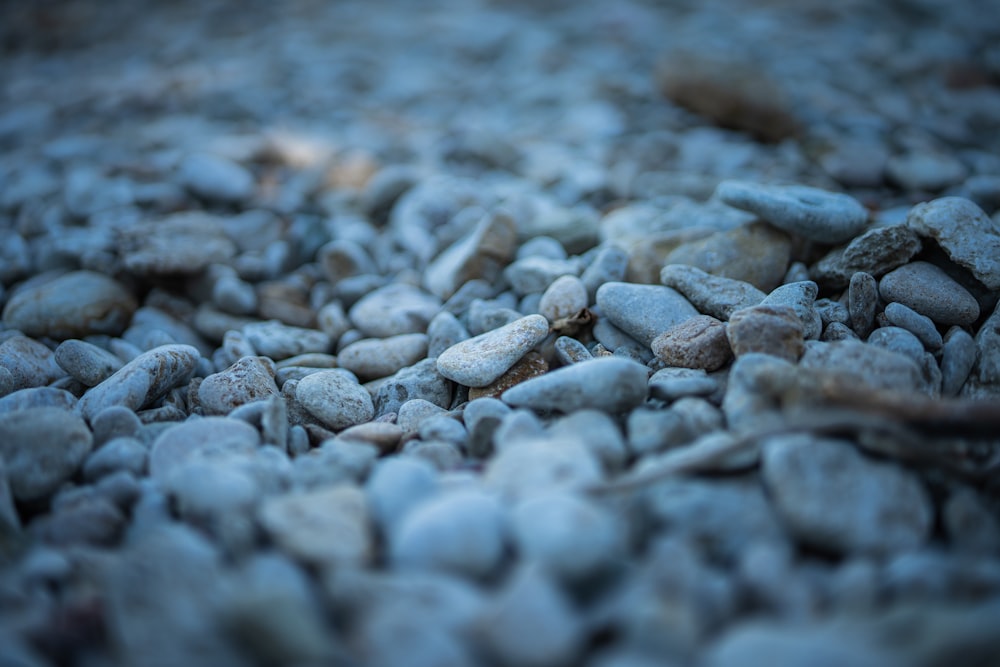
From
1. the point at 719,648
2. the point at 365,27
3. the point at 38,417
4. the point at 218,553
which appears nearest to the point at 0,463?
the point at 38,417

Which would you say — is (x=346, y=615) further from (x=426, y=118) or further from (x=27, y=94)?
(x=27, y=94)

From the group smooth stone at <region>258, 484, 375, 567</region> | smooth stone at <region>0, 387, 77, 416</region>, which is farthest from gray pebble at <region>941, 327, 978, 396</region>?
smooth stone at <region>0, 387, 77, 416</region>

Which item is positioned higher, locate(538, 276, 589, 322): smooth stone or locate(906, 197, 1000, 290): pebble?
locate(906, 197, 1000, 290): pebble

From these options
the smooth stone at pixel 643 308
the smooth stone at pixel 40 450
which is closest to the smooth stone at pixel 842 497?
the smooth stone at pixel 643 308

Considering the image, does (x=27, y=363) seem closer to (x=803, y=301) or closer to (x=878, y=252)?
(x=803, y=301)

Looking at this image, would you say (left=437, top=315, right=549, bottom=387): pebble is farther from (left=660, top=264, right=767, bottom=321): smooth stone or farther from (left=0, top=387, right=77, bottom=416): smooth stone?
(left=0, top=387, right=77, bottom=416): smooth stone
